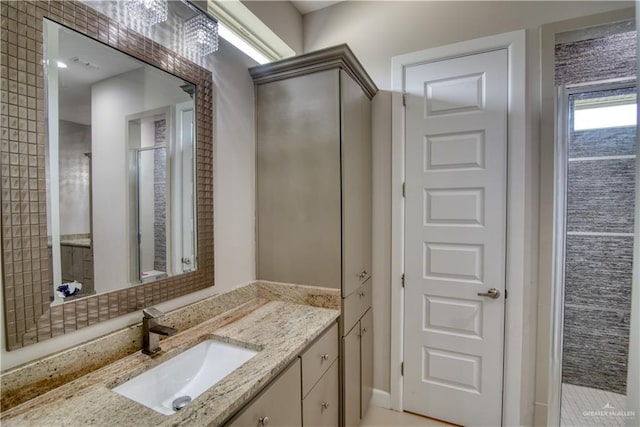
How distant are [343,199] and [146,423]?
3.86 feet

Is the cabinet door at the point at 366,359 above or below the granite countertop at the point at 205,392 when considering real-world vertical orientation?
below

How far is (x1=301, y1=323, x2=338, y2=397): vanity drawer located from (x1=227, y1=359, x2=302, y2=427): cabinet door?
2.2 inches

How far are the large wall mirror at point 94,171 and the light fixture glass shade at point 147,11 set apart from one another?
0.07 m

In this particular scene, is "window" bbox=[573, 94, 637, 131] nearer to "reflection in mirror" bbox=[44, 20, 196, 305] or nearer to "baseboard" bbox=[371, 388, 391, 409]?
"baseboard" bbox=[371, 388, 391, 409]

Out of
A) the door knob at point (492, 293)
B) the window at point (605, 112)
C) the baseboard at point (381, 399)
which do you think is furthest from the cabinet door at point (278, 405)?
the window at point (605, 112)

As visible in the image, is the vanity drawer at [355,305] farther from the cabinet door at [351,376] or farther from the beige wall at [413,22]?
the beige wall at [413,22]

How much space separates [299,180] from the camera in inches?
65.1

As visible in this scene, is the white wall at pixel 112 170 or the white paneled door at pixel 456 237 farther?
the white paneled door at pixel 456 237

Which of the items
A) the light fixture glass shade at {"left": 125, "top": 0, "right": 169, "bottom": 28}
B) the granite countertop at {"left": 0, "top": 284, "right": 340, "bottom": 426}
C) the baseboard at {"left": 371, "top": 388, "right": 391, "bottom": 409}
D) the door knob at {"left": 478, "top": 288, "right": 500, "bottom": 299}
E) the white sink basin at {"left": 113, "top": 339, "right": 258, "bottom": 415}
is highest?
the light fixture glass shade at {"left": 125, "top": 0, "right": 169, "bottom": 28}

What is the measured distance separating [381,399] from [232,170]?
1908 mm

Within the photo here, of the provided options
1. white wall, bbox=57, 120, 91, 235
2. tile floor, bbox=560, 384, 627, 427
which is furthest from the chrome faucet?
tile floor, bbox=560, 384, 627, 427

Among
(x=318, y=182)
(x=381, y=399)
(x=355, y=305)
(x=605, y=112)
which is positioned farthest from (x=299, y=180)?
(x=605, y=112)

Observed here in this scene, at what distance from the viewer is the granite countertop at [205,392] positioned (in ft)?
2.47

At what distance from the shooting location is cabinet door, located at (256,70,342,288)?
157 cm
